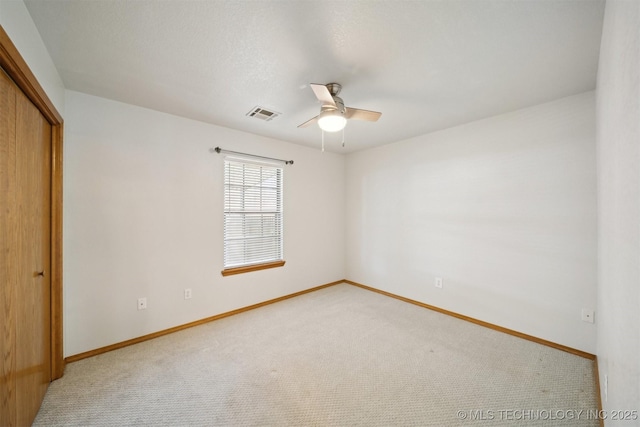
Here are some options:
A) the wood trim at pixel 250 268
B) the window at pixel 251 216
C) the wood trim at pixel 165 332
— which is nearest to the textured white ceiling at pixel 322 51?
the window at pixel 251 216

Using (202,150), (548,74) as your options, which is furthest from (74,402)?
(548,74)

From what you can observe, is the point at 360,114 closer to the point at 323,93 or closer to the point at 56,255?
the point at 323,93

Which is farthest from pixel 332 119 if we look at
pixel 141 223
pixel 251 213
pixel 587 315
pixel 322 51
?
pixel 587 315

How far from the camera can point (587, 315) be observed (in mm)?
2336

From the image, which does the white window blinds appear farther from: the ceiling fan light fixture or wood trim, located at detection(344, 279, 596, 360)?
wood trim, located at detection(344, 279, 596, 360)

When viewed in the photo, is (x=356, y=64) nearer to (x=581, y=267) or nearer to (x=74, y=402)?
(x=581, y=267)

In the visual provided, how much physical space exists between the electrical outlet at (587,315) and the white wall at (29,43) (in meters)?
4.39

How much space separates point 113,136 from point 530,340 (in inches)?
183

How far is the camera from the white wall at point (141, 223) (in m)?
2.29

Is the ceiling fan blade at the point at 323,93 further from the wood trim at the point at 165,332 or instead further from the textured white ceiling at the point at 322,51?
the wood trim at the point at 165,332

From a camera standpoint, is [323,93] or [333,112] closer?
[323,93]

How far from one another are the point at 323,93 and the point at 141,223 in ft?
7.37

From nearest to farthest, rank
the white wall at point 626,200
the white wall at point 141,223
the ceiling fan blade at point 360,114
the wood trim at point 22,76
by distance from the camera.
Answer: the white wall at point 626,200 → the wood trim at point 22,76 → the ceiling fan blade at point 360,114 → the white wall at point 141,223

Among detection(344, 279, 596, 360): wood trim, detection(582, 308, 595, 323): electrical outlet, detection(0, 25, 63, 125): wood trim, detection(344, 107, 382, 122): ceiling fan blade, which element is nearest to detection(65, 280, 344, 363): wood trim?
detection(344, 279, 596, 360): wood trim
